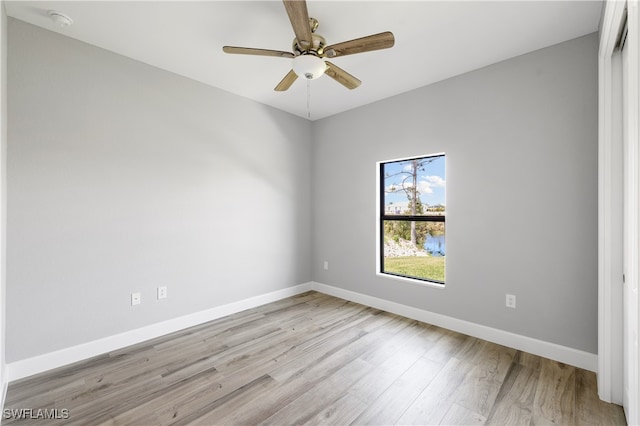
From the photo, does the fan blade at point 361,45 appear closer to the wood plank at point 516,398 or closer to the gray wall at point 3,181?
the gray wall at point 3,181

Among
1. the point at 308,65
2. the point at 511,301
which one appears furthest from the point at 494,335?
the point at 308,65

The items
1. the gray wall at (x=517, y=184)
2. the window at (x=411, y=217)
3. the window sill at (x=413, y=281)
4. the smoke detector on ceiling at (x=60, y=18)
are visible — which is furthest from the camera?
the window at (x=411, y=217)

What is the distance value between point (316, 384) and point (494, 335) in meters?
1.76

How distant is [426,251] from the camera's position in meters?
3.67

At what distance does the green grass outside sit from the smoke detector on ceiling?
3.73 meters

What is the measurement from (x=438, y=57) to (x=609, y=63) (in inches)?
46.0

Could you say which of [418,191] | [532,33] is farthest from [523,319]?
[532,33]

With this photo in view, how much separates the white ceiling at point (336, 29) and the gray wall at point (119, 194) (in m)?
0.30

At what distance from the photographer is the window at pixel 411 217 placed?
11.3ft

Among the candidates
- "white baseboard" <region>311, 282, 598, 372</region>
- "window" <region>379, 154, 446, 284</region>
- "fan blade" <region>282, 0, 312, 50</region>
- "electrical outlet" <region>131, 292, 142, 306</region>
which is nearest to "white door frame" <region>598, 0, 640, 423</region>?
"white baseboard" <region>311, 282, 598, 372</region>

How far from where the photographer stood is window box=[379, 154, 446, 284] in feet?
11.3

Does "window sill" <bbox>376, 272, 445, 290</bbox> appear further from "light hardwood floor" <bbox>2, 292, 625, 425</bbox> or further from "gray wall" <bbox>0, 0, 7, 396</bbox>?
"gray wall" <bbox>0, 0, 7, 396</bbox>

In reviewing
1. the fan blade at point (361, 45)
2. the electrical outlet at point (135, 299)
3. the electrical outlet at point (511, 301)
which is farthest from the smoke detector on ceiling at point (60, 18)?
the electrical outlet at point (511, 301)

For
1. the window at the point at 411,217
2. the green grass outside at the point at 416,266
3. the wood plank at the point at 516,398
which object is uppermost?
the window at the point at 411,217
